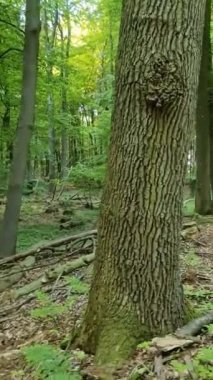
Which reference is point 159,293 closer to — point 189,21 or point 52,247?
point 189,21

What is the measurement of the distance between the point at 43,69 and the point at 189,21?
9.80 metres

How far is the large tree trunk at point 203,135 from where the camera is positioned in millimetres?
9867

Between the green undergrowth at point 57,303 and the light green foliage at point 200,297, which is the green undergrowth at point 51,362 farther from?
the light green foliage at point 200,297

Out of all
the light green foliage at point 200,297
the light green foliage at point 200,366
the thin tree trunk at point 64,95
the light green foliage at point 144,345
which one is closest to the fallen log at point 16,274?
the light green foliage at point 200,297

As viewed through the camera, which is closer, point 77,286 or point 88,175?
point 77,286

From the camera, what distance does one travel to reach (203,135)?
9.89m

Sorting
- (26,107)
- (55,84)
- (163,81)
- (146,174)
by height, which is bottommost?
(146,174)

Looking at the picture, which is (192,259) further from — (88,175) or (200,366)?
(88,175)

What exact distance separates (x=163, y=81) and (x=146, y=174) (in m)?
0.67

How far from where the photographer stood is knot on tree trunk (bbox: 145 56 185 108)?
306 cm

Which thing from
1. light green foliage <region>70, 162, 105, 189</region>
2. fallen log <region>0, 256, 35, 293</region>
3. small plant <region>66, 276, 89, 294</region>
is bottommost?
fallen log <region>0, 256, 35, 293</region>

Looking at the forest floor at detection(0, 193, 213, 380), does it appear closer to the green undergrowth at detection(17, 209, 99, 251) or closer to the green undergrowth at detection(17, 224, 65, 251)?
the green undergrowth at detection(17, 224, 65, 251)

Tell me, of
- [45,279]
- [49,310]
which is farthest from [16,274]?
[49,310]

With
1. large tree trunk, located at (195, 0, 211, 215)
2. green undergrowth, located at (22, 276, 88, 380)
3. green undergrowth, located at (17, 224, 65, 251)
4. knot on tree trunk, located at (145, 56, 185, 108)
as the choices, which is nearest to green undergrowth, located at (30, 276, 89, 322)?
green undergrowth, located at (22, 276, 88, 380)
